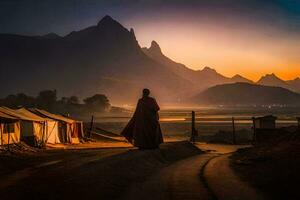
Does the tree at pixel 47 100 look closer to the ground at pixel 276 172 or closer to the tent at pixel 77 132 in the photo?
the tent at pixel 77 132

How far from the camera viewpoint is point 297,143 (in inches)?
836

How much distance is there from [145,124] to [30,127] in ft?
46.2

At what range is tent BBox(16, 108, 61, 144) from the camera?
3656cm

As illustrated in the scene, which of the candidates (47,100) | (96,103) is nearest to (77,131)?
(47,100)

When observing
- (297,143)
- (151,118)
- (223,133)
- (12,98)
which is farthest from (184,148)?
(12,98)

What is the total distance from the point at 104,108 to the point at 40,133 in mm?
136591

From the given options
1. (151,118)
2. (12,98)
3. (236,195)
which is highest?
(12,98)

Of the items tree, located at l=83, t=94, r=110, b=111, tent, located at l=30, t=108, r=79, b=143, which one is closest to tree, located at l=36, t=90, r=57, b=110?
tree, located at l=83, t=94, r=110, b=111

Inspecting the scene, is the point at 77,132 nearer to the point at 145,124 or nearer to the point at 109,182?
the point at 145,124

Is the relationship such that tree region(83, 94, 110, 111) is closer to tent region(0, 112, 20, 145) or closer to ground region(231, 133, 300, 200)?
tent region(0, 112, 20, 145)

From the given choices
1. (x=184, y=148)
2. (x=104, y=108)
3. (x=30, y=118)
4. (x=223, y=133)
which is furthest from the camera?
(x=104, y=108)

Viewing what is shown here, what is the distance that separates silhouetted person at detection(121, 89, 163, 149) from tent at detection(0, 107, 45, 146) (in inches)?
457

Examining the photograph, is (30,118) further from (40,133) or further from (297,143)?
(297,143)

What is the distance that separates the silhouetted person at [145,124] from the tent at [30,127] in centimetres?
1161
